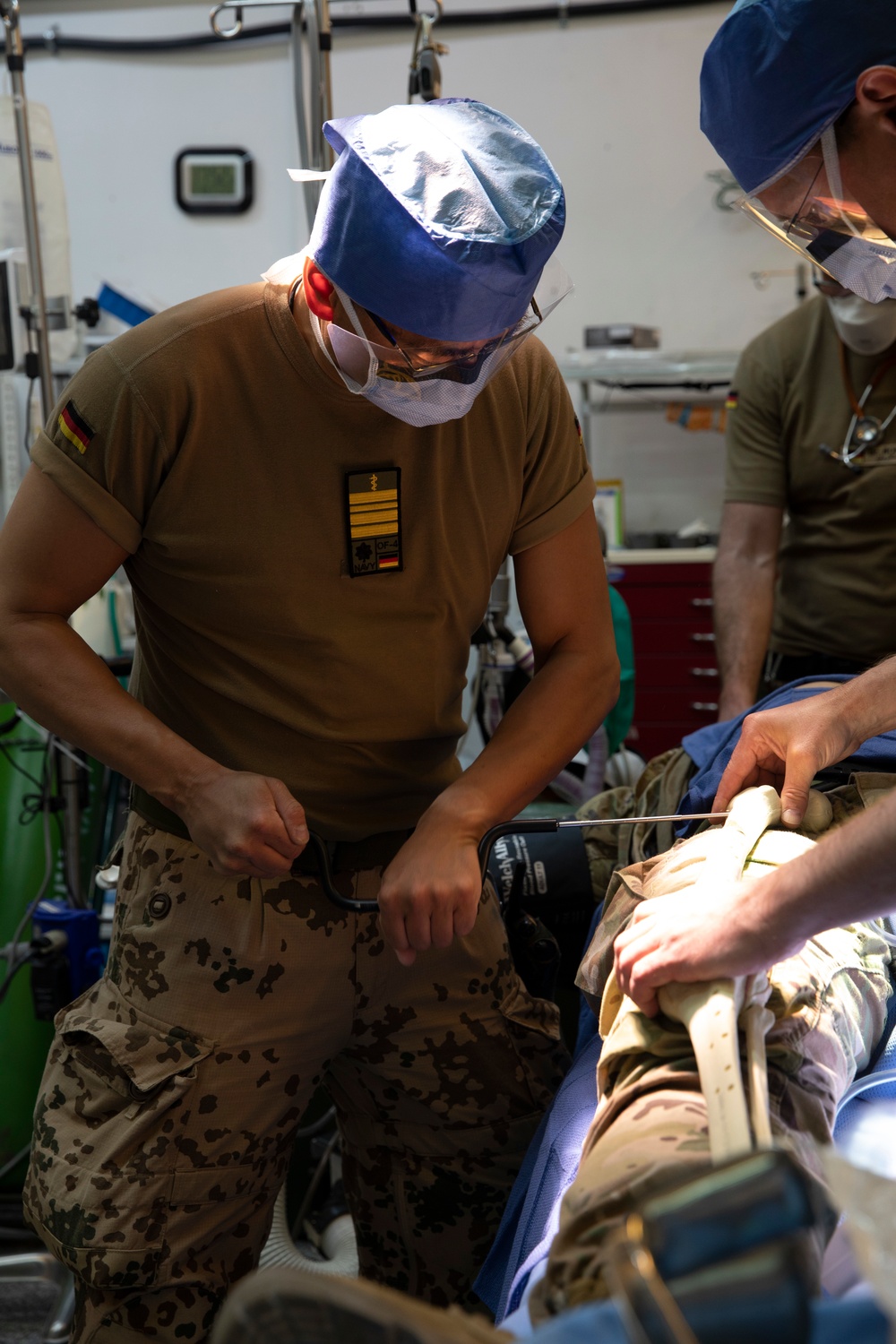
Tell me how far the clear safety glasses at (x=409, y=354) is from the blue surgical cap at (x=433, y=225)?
0.02m

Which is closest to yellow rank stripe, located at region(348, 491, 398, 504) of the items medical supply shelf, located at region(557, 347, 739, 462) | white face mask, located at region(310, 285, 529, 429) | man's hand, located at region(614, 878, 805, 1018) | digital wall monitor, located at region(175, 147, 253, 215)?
white face mask, located at region(310, 285, 529, 429)

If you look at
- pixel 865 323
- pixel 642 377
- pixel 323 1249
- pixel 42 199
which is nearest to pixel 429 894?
pixel 323 1249

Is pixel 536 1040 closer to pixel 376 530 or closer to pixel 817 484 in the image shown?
pixel 376 530

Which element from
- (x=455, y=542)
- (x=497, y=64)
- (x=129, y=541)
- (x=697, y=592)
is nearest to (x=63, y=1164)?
(x=129, y=541)

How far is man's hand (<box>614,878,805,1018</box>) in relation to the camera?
0.98m

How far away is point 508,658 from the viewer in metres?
2.39

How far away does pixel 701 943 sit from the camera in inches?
39.8

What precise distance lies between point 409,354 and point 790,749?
652mm

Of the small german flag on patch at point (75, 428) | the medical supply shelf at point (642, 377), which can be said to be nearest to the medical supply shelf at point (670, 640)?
the medical supply shelf at point (642, 377)

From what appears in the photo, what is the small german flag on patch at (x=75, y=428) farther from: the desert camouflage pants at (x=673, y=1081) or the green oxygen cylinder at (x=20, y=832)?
the green oxygen cylinder at (x=20, y=832)

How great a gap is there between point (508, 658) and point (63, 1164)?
1358 millimetres

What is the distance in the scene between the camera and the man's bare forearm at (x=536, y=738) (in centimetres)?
134

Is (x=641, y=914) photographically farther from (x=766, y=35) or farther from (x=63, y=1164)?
(x=766, y=35)

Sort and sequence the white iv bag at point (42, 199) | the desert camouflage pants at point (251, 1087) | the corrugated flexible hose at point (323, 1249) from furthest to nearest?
the white iv bag at point (42, 199) → the corrugated flexible hose at point (323, 1249) → the desert camouflage pants at point (251, 1087)
